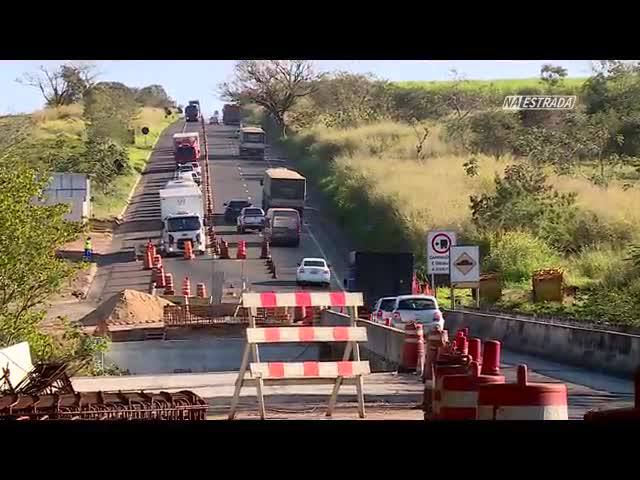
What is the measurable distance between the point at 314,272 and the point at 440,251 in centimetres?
219

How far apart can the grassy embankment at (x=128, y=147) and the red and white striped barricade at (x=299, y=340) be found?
527 cm

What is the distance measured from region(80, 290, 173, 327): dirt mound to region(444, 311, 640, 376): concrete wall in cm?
512

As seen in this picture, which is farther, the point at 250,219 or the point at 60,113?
the point at 250,219

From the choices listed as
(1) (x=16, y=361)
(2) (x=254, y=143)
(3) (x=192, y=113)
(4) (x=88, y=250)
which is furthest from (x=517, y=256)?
(1) (x=16, y=361)


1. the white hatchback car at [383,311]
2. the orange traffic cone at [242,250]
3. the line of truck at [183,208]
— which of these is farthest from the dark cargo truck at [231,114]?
the white hatchback car at [383,311]

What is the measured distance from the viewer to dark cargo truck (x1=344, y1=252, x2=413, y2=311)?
2019cm

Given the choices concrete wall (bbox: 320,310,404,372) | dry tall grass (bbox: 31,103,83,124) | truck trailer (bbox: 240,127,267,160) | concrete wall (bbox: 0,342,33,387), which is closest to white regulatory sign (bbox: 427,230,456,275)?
truck trailer (bbox: 240,127,267,160)

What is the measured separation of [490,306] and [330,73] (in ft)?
27.6

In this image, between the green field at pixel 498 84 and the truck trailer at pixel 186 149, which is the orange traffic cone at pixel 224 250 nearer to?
the truck trailer at pixel 186 149

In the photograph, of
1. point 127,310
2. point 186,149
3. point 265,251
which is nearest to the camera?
point 265,251

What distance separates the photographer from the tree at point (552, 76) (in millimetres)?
16656

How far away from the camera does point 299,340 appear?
45.1 feet

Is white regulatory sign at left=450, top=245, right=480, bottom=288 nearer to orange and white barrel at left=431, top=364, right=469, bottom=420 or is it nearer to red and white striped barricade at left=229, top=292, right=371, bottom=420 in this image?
red and white striped barricade at left=229, top=292, right=371, bottom=420

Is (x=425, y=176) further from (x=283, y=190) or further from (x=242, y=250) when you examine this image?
(x=242, y=250)
